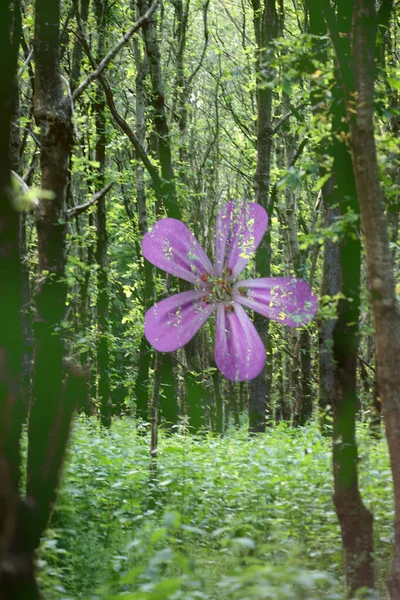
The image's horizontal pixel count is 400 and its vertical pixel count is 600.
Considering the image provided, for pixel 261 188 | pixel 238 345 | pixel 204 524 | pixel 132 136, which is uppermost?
pixel 132 136

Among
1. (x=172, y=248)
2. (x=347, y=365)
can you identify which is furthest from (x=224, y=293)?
(x=347, y=365)

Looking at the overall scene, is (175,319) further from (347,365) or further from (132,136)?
(347,365)

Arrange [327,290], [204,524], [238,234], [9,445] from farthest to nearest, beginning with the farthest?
1. [238,234]
2. [327,290]
3. [204,524]
4. [9,445]

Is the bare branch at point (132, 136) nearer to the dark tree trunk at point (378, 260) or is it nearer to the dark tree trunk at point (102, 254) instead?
the dark tree trunk at point (102, 254)

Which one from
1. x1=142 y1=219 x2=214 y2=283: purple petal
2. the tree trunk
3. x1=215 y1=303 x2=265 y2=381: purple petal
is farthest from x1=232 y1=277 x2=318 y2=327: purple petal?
the tree trunk

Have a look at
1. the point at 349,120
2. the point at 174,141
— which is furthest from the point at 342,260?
A: the point at 174,141

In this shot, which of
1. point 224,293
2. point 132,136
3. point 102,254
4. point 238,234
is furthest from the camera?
point 102,254

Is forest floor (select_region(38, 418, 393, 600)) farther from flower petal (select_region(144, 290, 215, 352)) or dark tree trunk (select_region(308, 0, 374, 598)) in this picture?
flower petal (select_region(144, 290, 215, 352))

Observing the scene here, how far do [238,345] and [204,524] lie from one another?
671 centimetres

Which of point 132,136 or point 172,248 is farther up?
point 132,136

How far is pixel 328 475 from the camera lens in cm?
786

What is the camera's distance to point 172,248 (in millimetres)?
12836

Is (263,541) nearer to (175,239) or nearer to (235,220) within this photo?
(175,239)

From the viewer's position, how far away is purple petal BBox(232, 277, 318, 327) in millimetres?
12239
